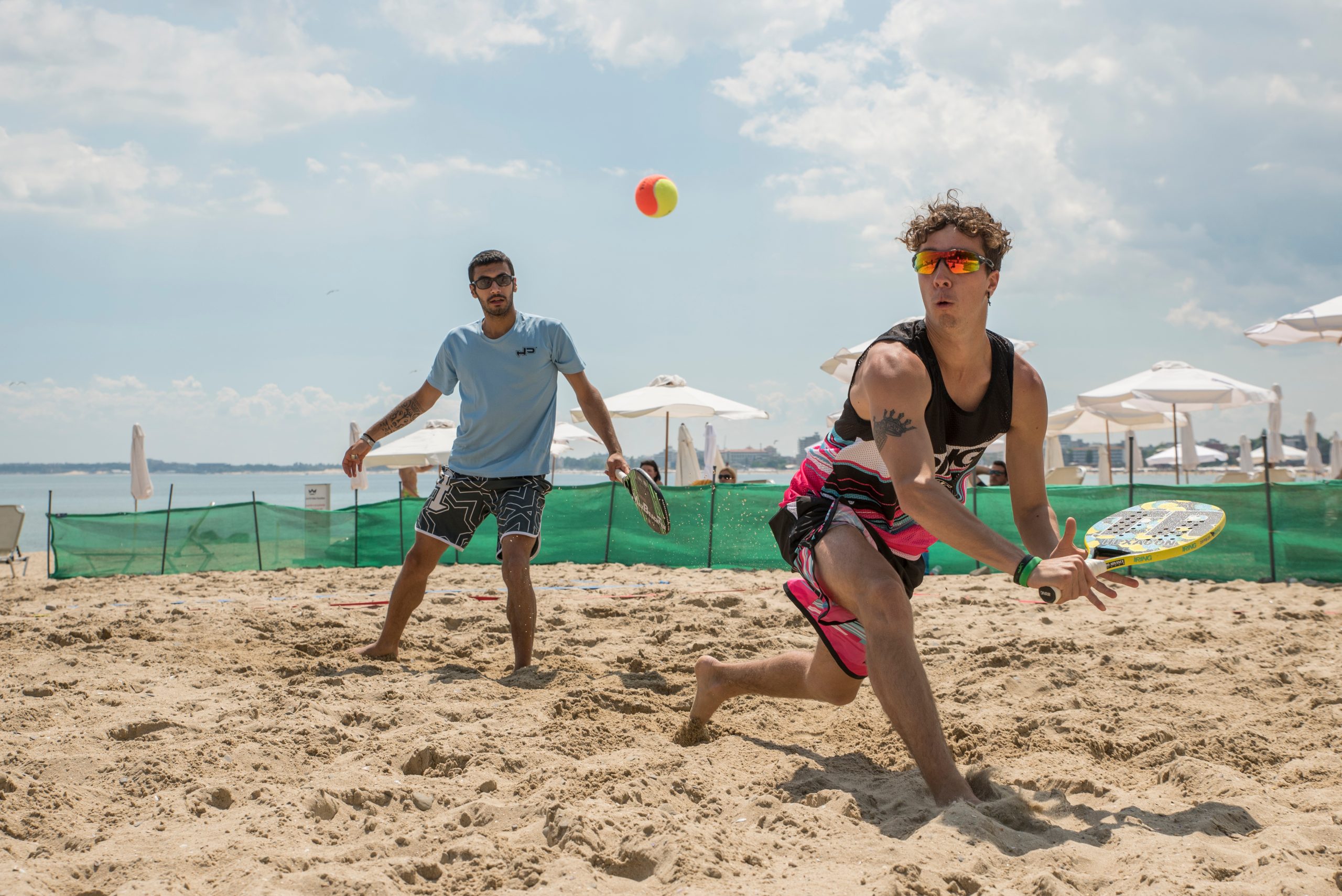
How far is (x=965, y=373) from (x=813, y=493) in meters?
0.56

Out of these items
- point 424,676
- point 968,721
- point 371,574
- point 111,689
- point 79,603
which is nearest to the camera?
point 968,721

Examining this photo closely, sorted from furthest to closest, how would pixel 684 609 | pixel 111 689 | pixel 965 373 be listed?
pixel 684 609, pixel 111 689, pixel 965 373

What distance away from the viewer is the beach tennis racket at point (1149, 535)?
2180 millimetres

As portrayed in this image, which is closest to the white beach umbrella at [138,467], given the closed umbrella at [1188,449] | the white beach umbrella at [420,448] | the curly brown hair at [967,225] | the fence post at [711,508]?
the white beach umbrella at [420,448]

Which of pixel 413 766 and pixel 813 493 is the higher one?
pixel 813 493

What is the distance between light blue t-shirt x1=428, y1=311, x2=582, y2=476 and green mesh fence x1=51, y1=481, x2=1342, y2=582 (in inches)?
187

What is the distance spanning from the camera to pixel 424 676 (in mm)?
3781

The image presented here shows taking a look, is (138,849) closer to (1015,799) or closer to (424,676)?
(424,676)

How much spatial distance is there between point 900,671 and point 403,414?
2958 mm

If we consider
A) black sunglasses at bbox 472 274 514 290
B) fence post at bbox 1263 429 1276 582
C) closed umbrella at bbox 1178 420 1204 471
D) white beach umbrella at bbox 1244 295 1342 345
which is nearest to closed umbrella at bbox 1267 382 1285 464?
closed umbrella at bbox 1178 420 1204 471

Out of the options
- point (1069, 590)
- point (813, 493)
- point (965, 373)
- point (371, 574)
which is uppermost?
point (965, 373)

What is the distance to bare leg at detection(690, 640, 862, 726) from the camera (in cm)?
273

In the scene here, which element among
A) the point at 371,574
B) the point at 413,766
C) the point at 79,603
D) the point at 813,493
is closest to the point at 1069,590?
the point at 813,493

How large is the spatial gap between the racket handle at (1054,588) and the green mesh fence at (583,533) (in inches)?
258
